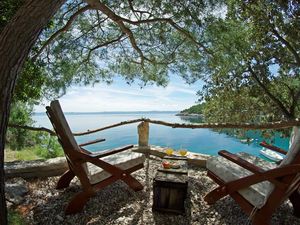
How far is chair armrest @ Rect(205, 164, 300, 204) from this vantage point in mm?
1876

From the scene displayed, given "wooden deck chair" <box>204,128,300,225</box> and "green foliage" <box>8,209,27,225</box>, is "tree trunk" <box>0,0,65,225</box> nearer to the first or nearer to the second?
A: "green foliage" <box>8,209,27,225</box>

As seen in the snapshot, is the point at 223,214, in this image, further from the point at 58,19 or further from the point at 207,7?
the point at 58,19

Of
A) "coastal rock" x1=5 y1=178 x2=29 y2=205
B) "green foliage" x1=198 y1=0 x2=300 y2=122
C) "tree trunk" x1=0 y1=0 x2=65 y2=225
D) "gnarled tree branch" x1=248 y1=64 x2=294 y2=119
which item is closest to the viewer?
"tree trunk" x1=0 y1=0 x2=65 y2=225

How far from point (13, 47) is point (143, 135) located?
10.5 feet

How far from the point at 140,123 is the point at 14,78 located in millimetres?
3149

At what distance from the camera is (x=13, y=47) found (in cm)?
168

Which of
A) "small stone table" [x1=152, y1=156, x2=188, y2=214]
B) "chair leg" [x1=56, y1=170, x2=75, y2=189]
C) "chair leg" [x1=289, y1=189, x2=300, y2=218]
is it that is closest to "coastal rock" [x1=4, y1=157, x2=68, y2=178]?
"chair leg" [x1=56, y1=170, x2=75, y2=189]

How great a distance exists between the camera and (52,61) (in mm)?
5453

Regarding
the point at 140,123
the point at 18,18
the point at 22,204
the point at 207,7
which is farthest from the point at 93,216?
the point at 207,7

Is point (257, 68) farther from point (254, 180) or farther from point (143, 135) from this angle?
point (254, 180)

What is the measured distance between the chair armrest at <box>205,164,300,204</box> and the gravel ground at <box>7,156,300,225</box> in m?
0.20

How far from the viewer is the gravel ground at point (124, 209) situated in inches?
93.5

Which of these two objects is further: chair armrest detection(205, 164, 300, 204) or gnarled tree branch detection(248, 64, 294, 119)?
gnarled tree branch detection(248, 64, 294, 119)

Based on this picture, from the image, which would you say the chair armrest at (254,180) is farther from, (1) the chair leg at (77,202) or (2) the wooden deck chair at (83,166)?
(1) the chair leg at (77,202)
